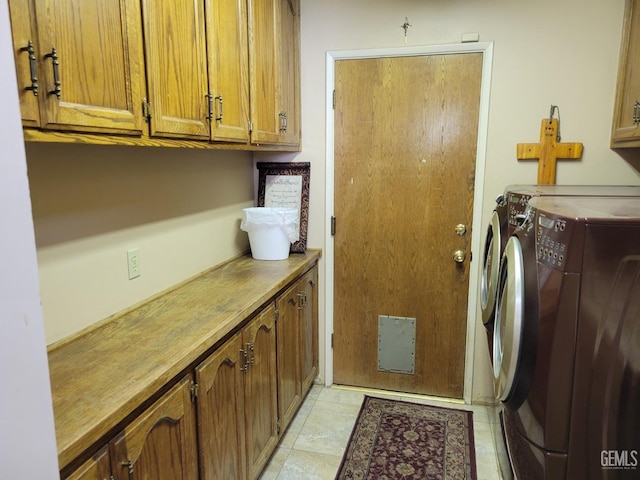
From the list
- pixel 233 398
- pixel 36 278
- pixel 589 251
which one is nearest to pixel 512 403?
pixel 589 251

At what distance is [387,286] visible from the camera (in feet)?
9.04

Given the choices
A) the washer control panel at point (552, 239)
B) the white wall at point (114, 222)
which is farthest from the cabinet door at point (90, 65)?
the washer control panel at point (552, 239)

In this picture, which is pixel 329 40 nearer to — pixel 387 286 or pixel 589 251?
pixel 387 286

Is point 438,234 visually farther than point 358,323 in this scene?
No

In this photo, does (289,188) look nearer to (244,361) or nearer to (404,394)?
(244,361)

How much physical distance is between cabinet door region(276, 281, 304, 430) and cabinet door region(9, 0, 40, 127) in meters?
1.38

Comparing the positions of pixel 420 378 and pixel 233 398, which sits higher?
pixel 233 398

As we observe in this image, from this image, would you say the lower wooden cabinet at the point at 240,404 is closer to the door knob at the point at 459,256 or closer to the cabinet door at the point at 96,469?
the cabinet door at the point at 96,469

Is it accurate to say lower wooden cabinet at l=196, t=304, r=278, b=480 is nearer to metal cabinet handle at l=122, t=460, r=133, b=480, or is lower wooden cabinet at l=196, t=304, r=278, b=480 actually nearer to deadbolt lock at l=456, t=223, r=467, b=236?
metal cabinet handle at l=122, t=460, r=133, b=480

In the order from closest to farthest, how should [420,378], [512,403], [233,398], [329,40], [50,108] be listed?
[50,108], [512,403], [233,398], [329,40], [420,378]

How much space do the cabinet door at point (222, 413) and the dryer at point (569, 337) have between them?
3.10 ft

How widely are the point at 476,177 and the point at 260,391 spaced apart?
1649mm

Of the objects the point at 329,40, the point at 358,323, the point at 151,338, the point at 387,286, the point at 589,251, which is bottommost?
the point at 358,323

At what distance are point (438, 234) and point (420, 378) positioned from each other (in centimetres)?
94
